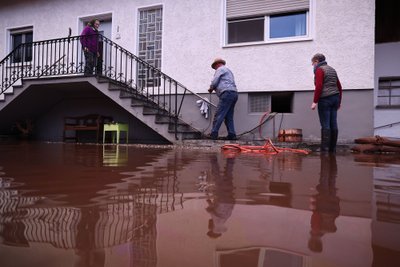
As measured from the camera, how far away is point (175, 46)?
8.52 m

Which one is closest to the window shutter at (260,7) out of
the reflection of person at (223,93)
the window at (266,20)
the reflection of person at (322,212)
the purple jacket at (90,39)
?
the window at (266,20)

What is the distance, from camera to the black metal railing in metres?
8.16

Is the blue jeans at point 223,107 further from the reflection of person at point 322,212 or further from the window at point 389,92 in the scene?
the window at point 389,92

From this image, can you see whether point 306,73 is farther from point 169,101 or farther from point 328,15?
point 169,101

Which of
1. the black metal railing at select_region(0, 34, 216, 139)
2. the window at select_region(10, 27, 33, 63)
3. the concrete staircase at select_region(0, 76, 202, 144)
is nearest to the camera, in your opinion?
the concrete staircase at select_region(0, 76, 202, 144)

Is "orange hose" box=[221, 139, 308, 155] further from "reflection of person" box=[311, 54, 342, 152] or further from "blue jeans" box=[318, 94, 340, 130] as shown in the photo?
"blue jeans" box=[318, 94, 340, 130]

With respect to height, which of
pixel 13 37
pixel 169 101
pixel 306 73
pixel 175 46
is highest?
pixel 13 37

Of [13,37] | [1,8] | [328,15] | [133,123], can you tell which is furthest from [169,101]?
[1,8]

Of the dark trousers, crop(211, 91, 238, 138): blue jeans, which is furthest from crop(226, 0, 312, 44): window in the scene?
the dark trousers

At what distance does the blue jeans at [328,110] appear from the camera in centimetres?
566

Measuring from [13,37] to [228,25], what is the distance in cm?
815

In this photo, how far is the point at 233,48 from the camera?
7965mm

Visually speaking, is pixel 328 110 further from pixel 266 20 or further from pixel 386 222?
pixel 386 222

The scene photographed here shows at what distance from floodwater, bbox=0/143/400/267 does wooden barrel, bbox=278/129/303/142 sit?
4.23 metres
